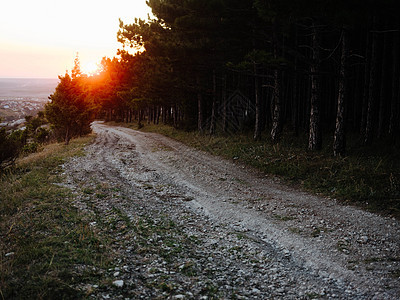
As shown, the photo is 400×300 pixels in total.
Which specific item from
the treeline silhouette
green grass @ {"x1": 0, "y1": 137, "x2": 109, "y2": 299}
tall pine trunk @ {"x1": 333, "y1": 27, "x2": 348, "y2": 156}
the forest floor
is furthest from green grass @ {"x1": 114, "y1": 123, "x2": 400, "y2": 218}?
green grass @ {"x1": 0, "y1": 137, "x2": 109, "y2": 299}

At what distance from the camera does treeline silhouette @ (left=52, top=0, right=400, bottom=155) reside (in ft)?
39.1

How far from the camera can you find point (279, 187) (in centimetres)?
1027

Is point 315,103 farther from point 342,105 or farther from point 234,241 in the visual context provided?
point 234,241

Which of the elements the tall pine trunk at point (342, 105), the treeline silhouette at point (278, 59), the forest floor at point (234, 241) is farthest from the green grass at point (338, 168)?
the treeline silhouette at point (278, 59)

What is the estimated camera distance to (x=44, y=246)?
502 centimetres

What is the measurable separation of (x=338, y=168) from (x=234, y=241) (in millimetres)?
6549

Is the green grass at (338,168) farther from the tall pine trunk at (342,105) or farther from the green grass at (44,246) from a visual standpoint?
the green grass at (44,246)

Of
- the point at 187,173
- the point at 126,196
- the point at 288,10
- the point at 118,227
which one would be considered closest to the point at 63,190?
the point at 126,196

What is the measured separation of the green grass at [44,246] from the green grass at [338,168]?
7241mm

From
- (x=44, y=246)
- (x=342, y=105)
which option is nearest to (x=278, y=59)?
(x=342, y=105)

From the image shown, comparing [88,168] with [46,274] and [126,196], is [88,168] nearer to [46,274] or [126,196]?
[126,196]

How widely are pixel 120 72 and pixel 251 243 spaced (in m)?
52.8

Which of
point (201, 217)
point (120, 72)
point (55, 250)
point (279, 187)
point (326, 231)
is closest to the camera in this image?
point (55, 250)

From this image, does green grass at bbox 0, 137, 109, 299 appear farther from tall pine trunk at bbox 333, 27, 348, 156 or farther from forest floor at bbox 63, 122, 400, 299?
tall pine trunk at bbox 333, 27, 348, 156
